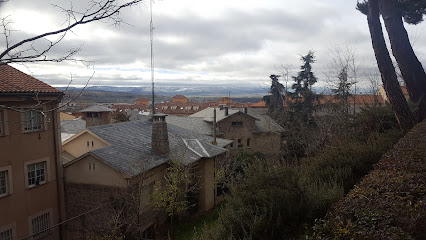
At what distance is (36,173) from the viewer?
1280cm

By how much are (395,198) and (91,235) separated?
1005 cm

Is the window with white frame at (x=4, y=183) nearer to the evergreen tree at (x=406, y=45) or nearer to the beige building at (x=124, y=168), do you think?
the beige building at (x=124, y=168)

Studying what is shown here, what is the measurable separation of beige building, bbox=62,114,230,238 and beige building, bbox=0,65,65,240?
2.32 feet

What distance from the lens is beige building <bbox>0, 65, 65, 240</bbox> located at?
11359mm

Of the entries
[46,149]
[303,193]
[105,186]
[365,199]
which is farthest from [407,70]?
[46,149]

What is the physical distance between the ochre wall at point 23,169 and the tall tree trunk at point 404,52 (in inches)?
Result: 503

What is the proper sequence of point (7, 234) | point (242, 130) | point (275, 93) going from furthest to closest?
point (275, 93) < point (242, 130) < point (7, 234)

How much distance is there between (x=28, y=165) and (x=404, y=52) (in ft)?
51.3

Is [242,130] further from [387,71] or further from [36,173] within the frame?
[36,173]

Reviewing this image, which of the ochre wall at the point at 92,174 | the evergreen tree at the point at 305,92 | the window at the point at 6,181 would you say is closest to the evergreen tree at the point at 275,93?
the evergreen tree at the point at 305,92

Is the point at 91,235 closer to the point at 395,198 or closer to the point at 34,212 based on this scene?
the point at 34,212

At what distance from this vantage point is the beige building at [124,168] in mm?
12188

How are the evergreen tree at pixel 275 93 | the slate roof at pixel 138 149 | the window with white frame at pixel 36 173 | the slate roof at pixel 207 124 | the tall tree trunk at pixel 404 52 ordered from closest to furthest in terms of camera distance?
the tall tree trunk at pixel 404 52
the slate roof at pixel 138 149
the window with white frame at pixel 36 173
the slate roof at pixel 207 124
the evergreen tree at pixel 275 93

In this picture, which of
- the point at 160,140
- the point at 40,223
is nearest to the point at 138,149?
the point at 160,140
